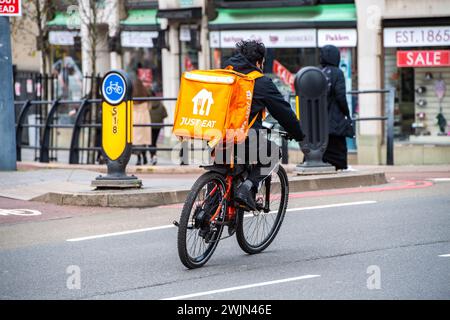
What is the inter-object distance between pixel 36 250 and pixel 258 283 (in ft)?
8.80

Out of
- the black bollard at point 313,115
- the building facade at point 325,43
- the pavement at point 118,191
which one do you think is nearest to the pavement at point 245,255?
the pavement at point 118,191

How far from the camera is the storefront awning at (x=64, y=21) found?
30500 millimetres

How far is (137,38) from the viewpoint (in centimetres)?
2895

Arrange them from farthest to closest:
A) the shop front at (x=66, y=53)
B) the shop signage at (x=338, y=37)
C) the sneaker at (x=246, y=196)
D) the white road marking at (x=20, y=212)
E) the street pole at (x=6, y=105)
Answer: the shop front at (x=66, y=53), the shop signage at (x=338, y=37), the street pole at (x=6, y=105), the white road marking at (x=20, y=212), the sneaker at (x=246, y=196)

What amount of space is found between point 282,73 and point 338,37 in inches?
64.4

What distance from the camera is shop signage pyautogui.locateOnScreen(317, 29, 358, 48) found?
80.8 feet

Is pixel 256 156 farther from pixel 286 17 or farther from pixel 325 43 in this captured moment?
pixel 286 17

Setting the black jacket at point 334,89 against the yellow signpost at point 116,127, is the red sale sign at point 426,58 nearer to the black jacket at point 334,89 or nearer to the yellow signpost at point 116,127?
the black jacket at point 334,89

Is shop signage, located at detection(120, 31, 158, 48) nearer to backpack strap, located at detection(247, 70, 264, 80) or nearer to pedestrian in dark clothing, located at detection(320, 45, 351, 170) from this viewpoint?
pedestrian in dark clothing, located at detection(320, 45, 351, 170)

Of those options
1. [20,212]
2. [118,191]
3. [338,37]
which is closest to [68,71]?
[338,37]

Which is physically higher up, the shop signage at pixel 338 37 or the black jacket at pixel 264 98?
the shop signage at pixel 338 37

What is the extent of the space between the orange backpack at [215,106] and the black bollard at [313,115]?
5.68 metres

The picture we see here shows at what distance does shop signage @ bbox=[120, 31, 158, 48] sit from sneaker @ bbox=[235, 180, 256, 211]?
19867 mm
